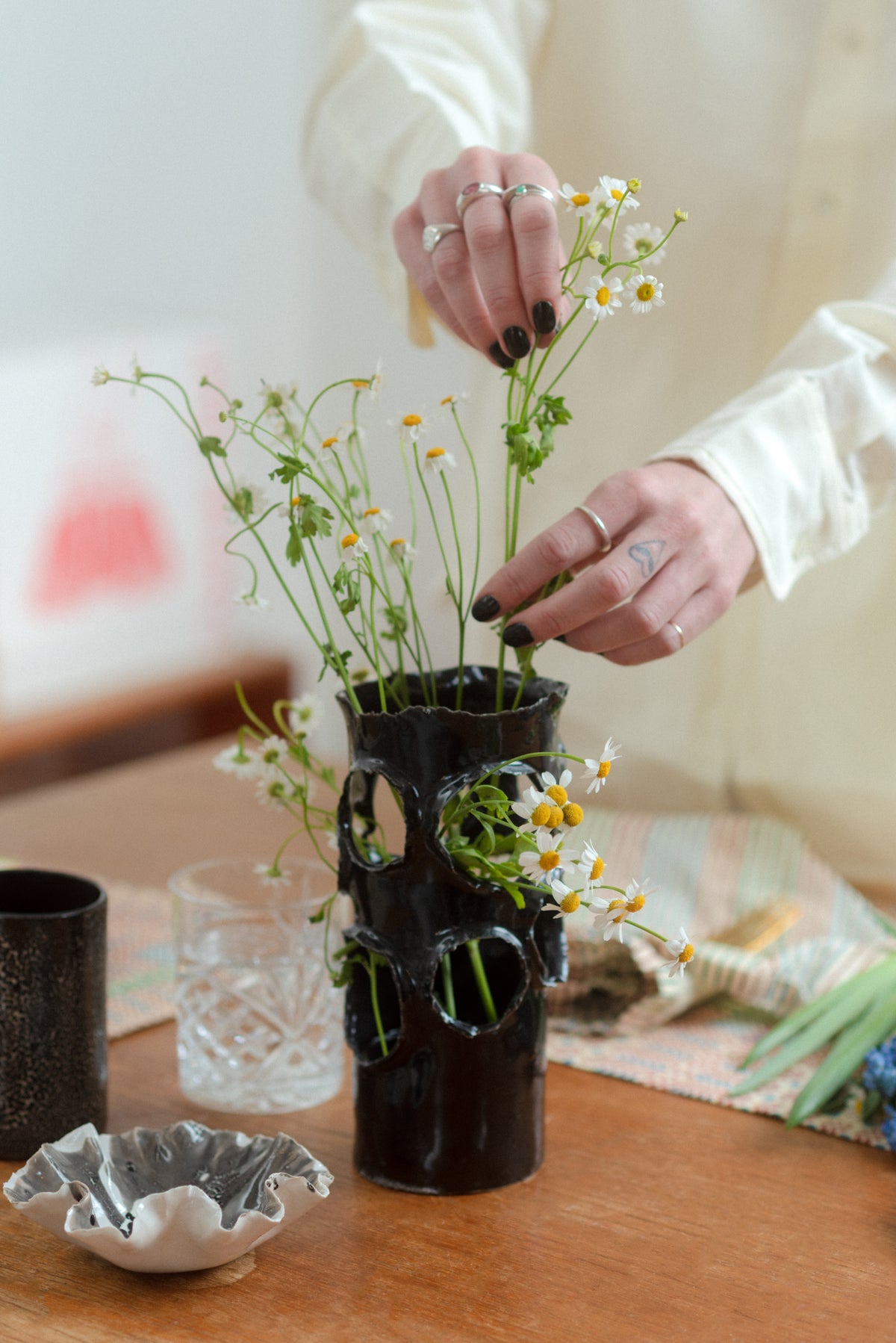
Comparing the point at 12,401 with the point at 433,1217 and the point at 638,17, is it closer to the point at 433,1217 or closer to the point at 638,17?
the point at 638,17

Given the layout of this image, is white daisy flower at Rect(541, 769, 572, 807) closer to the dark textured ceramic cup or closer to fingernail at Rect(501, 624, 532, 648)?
fingernail at Rect(501, 624, 532, 648)

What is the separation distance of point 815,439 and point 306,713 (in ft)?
1.15

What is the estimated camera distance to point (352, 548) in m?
0.63

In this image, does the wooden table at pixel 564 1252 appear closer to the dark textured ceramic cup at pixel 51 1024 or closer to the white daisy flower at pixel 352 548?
the dark textured ceramic cup at pixel 51 1024

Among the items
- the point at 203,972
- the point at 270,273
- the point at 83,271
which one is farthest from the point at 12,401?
the point at 203,972

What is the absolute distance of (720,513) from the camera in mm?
776

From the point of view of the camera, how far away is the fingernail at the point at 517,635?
2.15ft

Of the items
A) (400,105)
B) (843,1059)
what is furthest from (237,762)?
(400,105)

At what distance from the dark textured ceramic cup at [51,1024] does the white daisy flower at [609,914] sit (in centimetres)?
26

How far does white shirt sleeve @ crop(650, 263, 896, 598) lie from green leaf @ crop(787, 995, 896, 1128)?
0.25 metres

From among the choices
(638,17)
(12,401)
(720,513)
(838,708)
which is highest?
(638,17)

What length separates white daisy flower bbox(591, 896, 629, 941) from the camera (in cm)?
56

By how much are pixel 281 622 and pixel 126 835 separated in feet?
6.43

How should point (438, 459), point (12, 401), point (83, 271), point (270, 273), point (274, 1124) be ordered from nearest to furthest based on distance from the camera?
point (438, 459), point (274, 1124), point (12, 401), point (83, 271), point (270, 273)
